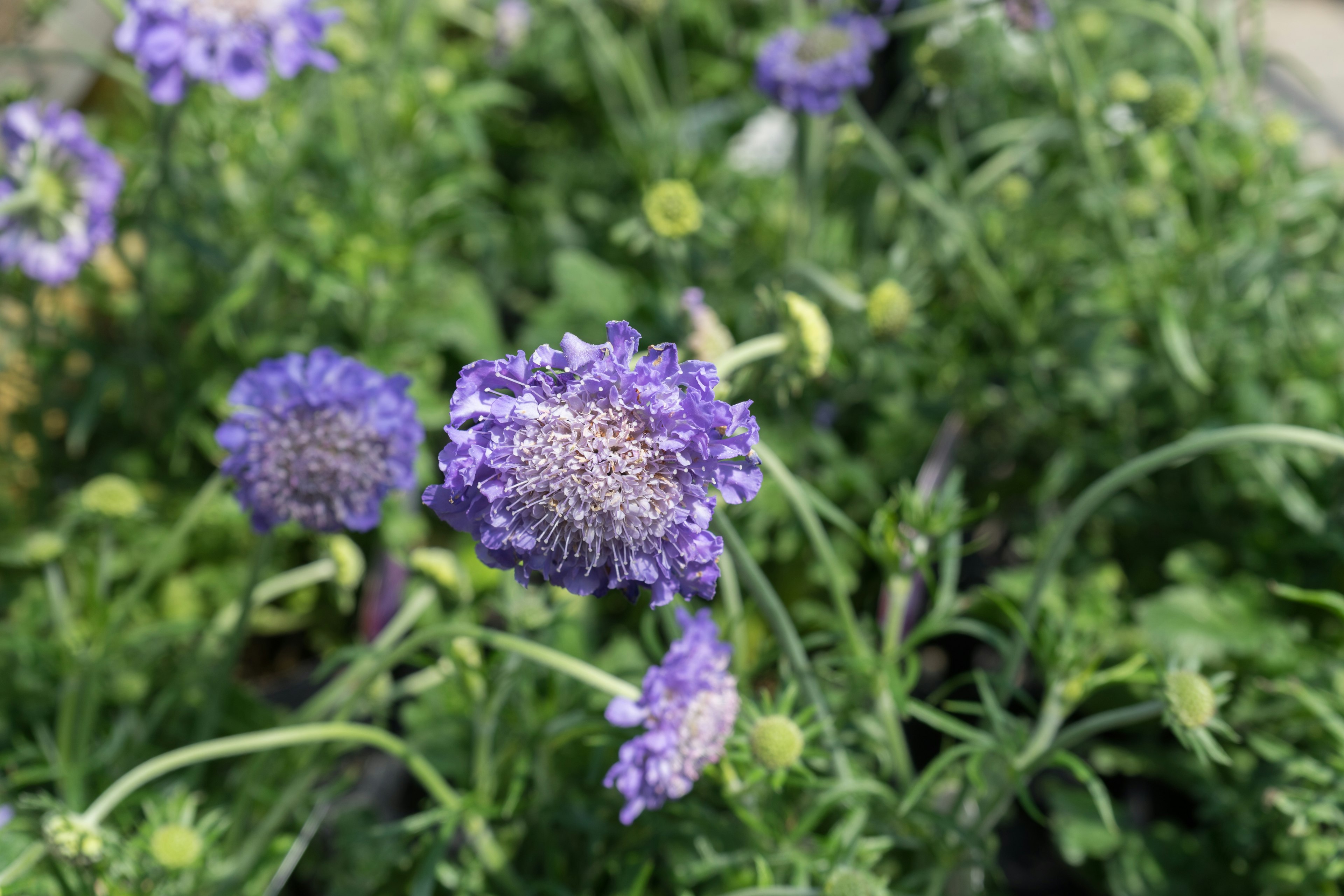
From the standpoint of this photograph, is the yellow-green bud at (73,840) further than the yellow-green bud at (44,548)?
No

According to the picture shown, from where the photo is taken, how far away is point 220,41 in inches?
59.7

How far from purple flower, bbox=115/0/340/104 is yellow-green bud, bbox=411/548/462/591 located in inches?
28.3

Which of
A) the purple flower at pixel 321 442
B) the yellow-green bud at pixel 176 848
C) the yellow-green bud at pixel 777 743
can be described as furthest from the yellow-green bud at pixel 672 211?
the yellow-green bud at pixel 176 848

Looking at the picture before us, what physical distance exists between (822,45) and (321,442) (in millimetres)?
1060

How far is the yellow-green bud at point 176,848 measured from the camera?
3.93 feet

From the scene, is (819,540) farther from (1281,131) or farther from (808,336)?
(1281,131)

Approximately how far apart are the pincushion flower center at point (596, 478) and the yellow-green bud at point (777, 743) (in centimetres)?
36

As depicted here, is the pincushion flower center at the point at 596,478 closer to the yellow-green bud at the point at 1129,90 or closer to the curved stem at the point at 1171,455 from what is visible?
the curved stem at the point at 1171,455

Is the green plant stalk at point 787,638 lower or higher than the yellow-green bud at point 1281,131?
lower

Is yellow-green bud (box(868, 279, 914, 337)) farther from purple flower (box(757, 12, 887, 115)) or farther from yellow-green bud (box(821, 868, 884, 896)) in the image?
yellow-green bud (box(821, 868, 884, 896))

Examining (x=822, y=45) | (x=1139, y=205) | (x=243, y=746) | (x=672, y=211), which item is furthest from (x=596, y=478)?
(x=1139, y=205)

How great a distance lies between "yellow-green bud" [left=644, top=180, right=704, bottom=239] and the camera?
1.65 meters

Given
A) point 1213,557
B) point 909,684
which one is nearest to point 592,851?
point 909,684

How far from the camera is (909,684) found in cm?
128
